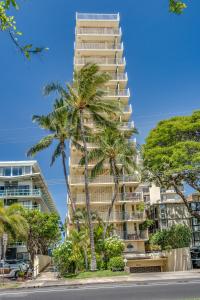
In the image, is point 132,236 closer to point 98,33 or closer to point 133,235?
point 133,235

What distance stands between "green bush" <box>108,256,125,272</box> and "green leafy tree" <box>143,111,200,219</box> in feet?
25.0

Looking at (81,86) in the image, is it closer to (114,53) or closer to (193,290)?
(193,290)

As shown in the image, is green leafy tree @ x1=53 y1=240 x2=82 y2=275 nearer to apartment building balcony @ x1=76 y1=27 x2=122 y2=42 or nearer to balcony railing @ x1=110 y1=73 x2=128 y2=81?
balcony railing @ x1=110 y1=73 x2=128 y2=81

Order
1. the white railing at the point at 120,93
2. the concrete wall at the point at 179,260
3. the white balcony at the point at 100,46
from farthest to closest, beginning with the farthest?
1. the white balcony at the point at 100,46
2. the white railing at the point at 120,93
3. the concrete wall at the point at 179,260

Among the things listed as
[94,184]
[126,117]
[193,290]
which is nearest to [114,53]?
[126,117]

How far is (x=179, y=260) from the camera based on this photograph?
3188 cm

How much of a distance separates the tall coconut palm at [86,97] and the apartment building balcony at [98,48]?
24.6 meters

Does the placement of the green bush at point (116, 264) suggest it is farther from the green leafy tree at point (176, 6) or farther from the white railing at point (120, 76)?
the white railing at point (120, 76)

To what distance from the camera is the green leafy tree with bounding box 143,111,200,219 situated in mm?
30781

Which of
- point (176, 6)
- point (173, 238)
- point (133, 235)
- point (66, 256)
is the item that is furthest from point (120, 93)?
point (176, 6)

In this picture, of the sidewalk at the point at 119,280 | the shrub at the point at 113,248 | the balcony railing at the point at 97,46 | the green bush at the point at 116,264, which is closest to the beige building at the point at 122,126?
the balcony railing at the point at 97,46

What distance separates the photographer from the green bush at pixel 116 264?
2848cm

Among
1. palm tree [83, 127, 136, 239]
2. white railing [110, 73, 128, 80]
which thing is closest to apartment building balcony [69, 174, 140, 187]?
palm tree [83, 127, 136, 239]

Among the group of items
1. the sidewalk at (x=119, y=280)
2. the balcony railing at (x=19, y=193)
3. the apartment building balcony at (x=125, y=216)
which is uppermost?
the balcony railing at (x=19, y=193)
